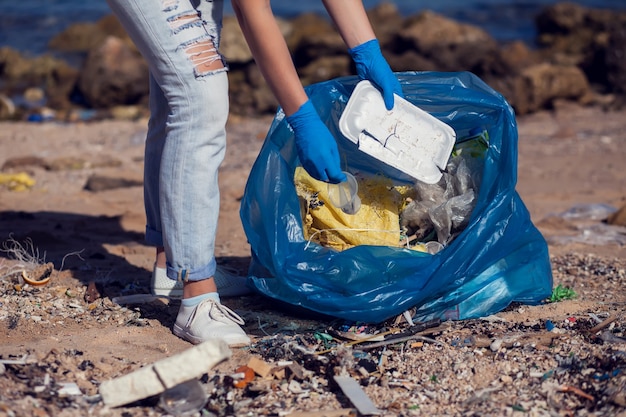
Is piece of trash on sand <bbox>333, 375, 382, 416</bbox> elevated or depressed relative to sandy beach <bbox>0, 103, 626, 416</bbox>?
elevated

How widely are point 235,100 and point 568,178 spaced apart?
166 inches

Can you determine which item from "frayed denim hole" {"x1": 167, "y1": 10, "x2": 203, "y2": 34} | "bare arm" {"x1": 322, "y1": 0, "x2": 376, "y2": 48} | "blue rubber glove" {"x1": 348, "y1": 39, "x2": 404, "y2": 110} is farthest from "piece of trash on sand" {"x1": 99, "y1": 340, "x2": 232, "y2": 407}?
"bare arm" {"x1": 322, "y1": 0, "x2": 376, "y2": 48}

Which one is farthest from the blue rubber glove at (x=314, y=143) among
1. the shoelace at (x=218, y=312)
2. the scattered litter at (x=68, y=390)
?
the scattered litter at (x=68, y=390)

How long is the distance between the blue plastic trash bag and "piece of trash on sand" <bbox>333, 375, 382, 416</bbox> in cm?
39

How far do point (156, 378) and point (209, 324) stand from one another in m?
0.48

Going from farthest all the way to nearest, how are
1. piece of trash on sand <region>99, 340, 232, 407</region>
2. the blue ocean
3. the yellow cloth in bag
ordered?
the blue ocean, the yellow cloth in bag, piece of trash on sand <region>99, 340, 232, 407</region>

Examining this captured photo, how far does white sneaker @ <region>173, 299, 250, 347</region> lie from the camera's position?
2465 millimetres

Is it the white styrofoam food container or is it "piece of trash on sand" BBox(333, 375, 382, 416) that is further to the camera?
the white styrofoam food container

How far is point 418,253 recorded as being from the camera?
2.62 meters

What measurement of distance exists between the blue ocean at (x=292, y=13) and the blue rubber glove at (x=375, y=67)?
11842mm

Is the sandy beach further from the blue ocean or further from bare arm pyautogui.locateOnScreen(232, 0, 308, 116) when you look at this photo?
the blue ocean

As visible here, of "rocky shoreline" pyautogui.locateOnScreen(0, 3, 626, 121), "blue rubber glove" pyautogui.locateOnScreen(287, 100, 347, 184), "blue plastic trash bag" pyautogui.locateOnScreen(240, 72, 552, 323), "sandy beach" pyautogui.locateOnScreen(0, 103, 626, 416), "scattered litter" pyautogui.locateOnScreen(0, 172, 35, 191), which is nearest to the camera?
"sandy beach" pyautogui.locateOnScreen(0, 103, 626, 416)

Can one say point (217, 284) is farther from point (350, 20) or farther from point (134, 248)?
point (350, 20)

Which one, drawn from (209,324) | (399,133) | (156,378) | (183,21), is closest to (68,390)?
(156,378)
